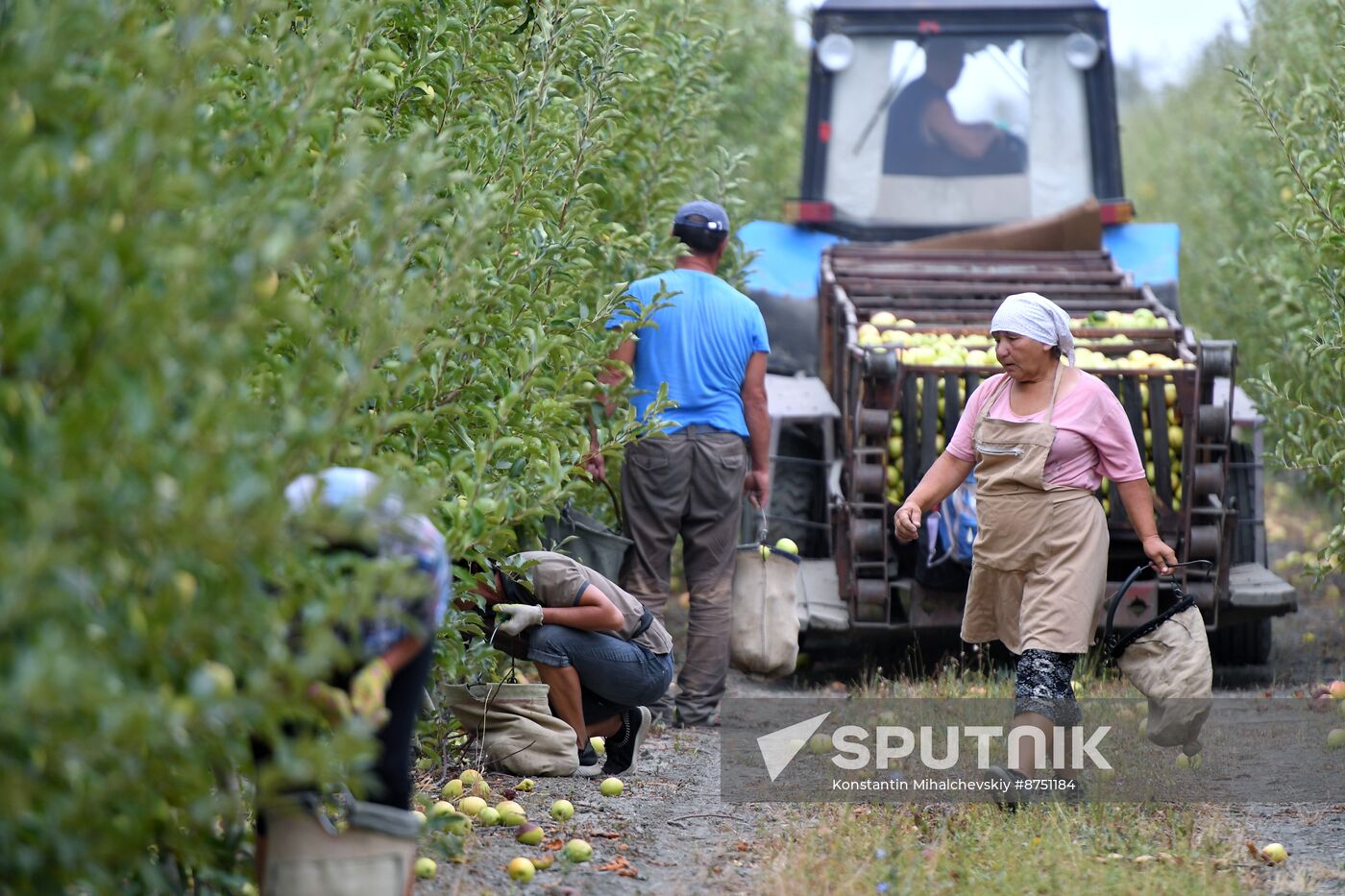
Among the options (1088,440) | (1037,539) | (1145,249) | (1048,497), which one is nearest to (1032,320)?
(1088,440)

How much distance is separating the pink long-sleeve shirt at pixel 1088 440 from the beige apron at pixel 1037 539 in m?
0.03

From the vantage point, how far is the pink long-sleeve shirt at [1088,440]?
5199 millimetres

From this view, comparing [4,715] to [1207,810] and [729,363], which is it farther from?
[729,363]

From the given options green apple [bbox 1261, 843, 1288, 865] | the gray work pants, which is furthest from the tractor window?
green apple [bbox 1261, 843, 1288, 865]

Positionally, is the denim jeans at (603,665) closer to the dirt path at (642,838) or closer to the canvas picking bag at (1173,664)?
the dirt path at (642,838)

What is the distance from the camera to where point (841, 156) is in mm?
9977

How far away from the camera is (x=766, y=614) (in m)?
6.57

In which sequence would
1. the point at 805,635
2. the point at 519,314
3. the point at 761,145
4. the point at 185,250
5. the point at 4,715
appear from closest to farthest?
the point at 4,715
the point at 185,250
the point at 519,314
the point at 805,635
the point at 761,145

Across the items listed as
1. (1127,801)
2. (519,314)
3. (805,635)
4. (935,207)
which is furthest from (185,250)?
(935,207)

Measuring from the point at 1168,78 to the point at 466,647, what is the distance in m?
27.3

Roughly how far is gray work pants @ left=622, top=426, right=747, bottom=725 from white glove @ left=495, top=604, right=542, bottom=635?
133 cm

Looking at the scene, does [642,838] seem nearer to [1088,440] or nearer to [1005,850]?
[1005,850]

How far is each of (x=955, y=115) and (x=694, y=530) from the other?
177 inches
